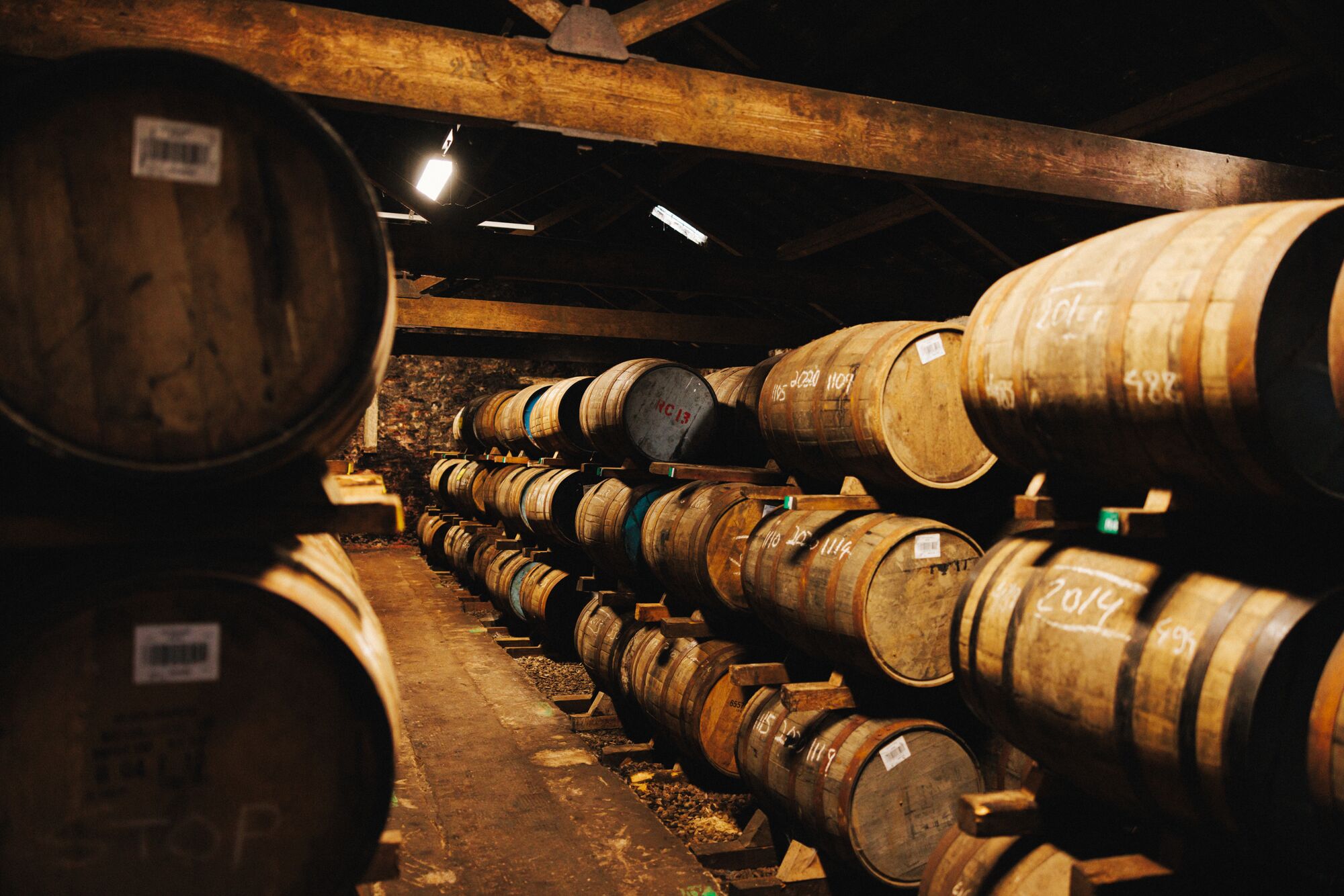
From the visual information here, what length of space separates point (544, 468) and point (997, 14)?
534 centimetres

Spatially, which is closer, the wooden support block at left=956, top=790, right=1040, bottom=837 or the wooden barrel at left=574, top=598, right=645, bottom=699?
the wooden support block at left=956, top=790, right=1040, bottom=837

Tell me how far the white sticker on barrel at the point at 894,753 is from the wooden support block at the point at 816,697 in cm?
29

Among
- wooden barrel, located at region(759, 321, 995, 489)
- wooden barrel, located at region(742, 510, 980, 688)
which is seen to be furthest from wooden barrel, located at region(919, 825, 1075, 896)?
wooden barrel, located at region(759, 321, 995, 489)

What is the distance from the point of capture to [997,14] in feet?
16.8

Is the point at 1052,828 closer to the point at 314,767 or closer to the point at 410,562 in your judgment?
the point at 314,767

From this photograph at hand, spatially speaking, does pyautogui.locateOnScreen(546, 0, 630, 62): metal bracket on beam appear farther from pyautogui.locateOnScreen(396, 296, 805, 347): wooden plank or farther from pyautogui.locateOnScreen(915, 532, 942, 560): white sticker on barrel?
pyautogui.locateOnScreen(396, 296, 805, 347): wooden plank

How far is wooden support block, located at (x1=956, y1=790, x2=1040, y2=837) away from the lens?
2.37 m

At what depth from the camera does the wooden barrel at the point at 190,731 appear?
1.43m

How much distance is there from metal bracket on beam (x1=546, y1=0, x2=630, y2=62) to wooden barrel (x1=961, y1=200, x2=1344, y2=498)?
5.91 feet

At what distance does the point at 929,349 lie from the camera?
351 cm

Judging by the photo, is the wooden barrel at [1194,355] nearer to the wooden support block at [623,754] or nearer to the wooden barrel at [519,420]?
the wooden support block at [623,754]

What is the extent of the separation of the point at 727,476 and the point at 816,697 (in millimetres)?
1654

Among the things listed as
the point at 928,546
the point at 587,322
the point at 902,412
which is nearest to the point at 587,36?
the point at 902,412

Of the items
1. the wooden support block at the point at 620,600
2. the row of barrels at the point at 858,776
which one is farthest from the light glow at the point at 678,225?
the row of barrels at the point at 858,776
